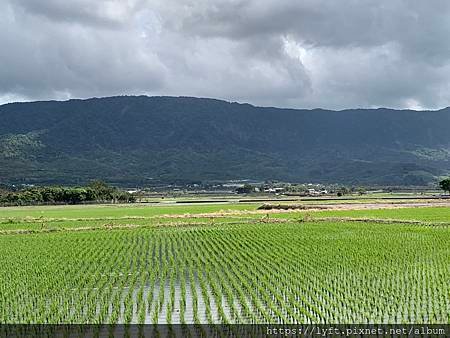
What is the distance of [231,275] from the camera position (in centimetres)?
2312

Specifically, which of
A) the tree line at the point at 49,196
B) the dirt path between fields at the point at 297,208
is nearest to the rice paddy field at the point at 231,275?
the dirt path between fields at the point at 297,208

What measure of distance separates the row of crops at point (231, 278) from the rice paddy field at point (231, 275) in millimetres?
45

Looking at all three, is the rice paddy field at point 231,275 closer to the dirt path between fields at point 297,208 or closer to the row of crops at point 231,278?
the row of crops at point 231,278

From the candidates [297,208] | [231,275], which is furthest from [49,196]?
[231,275]

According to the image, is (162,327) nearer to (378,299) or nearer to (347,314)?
(347,314)

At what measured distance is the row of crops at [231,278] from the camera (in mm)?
16375

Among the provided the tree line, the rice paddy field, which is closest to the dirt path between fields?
the rice paddy field

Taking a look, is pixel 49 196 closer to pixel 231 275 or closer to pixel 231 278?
pixel 231 275

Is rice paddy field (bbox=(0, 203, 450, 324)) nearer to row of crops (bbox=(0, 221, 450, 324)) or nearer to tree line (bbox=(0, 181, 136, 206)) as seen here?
row of crops (bbox=(0, 221, 450, 324))

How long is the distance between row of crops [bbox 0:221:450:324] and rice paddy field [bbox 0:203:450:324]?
0.15 ft

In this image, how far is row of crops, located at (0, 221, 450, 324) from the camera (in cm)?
1638

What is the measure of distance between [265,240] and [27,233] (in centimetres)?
1991

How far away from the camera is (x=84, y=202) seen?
382 feet

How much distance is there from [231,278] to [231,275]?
78 cm
